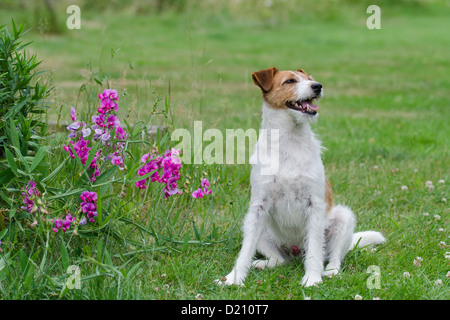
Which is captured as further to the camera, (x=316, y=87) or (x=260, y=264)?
(x=260, y=264)

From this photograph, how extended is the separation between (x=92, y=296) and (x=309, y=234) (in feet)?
4.56

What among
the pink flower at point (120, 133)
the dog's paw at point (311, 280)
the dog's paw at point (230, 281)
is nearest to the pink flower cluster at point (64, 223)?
the pink flower at point (120, 133)

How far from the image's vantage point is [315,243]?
3.66 metres

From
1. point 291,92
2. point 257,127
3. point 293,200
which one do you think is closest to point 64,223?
point 293,200

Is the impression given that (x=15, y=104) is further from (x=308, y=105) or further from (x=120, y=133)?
(x=308, y=105)

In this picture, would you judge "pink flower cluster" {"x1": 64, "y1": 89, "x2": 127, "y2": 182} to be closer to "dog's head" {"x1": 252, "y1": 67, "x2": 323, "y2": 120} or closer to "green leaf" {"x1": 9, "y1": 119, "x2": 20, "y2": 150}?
"green leaf" {"x1": 9, "y1": 119, "x2": 20, "y2": 150}

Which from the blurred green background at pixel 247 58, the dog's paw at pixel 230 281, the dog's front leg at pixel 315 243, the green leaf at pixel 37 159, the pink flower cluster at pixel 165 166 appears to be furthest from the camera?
the blurred green background at pixel 247 58

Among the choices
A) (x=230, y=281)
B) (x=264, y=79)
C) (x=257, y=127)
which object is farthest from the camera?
(x=257, y=127)

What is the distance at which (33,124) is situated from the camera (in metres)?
3.60

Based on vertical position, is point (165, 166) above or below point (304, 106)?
below

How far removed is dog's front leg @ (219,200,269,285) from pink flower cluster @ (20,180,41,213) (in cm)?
117

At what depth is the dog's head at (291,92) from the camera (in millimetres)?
3707

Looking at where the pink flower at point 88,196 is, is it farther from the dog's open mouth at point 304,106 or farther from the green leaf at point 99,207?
the dog's open mouth at point 304,106

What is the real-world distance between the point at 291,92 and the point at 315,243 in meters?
0.96
